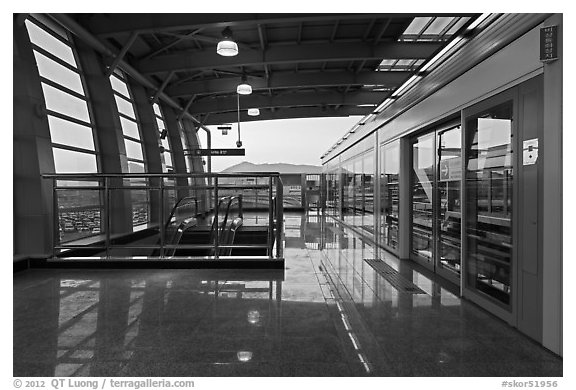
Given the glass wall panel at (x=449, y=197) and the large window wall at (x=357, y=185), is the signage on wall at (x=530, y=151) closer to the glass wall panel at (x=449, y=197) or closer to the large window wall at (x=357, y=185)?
the glass wall panel at (x=449, y=197)

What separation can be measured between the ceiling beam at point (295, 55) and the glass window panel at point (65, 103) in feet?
7.19

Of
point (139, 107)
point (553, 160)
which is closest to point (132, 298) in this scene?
point (553, 160)

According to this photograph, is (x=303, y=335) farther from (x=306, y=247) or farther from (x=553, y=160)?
(x=306, y=247)

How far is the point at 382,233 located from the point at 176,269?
167 inches

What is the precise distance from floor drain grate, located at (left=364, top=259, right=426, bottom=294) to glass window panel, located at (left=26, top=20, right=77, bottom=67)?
7.15m

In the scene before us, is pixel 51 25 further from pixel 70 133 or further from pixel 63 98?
pixel 70 133

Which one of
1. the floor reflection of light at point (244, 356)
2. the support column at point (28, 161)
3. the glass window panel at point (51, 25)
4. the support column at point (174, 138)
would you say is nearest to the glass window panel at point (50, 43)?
the glass window panel at point (51, 25)

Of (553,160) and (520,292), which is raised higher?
(553,160)

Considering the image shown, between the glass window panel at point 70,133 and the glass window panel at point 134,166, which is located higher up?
the glass window panel at point 70,133

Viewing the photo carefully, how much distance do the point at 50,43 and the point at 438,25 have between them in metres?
7.86

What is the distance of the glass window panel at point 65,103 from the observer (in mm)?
6531

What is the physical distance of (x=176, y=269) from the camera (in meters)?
5.01

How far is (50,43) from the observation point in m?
6.73

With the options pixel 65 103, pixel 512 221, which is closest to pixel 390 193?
pixel 512 221
